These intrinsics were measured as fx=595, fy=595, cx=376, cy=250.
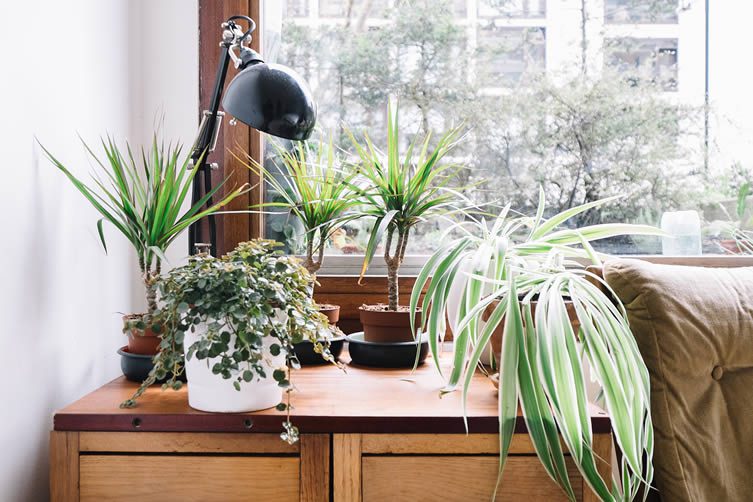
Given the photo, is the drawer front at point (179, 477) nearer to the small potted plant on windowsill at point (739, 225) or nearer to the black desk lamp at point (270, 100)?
the black desk lamp at point (270, 100)

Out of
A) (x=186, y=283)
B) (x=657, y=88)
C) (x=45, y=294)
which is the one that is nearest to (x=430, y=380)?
(x=186, y=283)

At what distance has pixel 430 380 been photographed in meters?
1.23

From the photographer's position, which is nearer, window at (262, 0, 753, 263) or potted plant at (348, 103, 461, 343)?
potted plant at (348, 103, 461, 343)

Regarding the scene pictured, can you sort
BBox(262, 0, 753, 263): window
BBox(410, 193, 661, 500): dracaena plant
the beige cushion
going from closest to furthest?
1. BBox(410, 193, 661, 500): dracaena plant
2. the beige cushion
3. BBox(262, 0, 753, 263): window

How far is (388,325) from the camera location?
1341 millimetres

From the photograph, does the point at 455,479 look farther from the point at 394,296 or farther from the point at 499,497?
the point at 394,296

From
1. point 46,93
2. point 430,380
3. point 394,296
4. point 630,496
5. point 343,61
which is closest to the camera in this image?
point 630,496

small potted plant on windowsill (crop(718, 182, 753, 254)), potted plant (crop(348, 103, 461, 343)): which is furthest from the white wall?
small potted plant on windowsill (crop(718, 182, 753, 254))

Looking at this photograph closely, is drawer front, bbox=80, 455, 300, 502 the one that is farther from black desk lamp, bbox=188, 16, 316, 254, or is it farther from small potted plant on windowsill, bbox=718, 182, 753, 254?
small potted plant on windowsill, bbox=718, 182, 753, 254

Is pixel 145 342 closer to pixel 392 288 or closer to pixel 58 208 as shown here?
pixel 58 208

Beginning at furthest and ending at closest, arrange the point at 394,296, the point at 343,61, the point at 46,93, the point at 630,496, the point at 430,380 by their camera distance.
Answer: the point at 343,61
the point at 394,296
the point at 430,380
the point at 46,93
the point at 630,496

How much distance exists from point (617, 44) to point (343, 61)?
78 cm

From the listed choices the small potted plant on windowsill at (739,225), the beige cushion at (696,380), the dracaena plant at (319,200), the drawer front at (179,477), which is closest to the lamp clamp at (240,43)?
the dracaena plant at (319,200)

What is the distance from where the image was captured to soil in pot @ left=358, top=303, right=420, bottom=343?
52.7 inches
